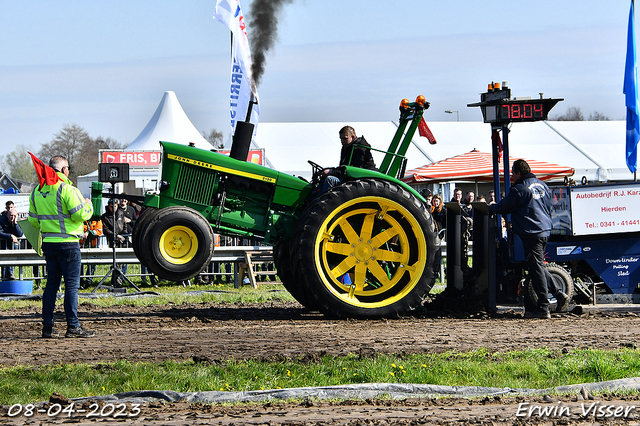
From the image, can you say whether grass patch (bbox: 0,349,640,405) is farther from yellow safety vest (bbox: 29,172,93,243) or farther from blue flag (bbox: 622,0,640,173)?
blue flag (bbox: 622,0,640,173)

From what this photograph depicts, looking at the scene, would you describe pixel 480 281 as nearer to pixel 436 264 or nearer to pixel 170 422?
pixel 436 264

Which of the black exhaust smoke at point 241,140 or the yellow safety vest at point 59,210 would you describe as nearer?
the yellow safety vest at point 59,210

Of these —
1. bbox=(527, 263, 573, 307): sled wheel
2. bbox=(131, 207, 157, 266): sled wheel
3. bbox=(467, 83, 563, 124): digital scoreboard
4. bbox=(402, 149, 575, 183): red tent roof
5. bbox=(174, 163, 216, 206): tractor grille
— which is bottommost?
bbox=(527, 263, 573, 307): sled wheel

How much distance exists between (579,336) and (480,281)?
1.99 meters

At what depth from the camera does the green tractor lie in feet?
29.4

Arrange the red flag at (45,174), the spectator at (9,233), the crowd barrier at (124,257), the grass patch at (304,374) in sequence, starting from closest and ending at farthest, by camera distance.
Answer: the grass patch at (304,374)
the red flag at (45,174)
the crowd barrier at (124,257)
the spectator at (9,233)

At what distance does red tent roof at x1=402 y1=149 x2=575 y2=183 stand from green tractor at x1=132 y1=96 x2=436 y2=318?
1010 centimetres

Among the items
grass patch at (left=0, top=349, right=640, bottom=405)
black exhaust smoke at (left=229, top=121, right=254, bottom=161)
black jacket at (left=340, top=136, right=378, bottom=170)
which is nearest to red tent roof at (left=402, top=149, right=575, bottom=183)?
black jacket at (left=340, top=136, right=378, bottom=170)

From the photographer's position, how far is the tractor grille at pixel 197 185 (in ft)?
30.6

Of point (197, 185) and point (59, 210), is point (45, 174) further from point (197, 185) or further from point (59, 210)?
point (197, 185)

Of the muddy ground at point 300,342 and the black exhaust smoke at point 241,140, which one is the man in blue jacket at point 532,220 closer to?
the muddy ground at point 300,342

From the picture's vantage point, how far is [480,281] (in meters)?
9.74

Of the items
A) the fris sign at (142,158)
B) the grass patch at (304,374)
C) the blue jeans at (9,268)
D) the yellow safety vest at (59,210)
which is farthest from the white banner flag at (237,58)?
the grass patch at (304,374)

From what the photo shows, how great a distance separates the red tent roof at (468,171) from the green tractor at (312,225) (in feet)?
33.1
